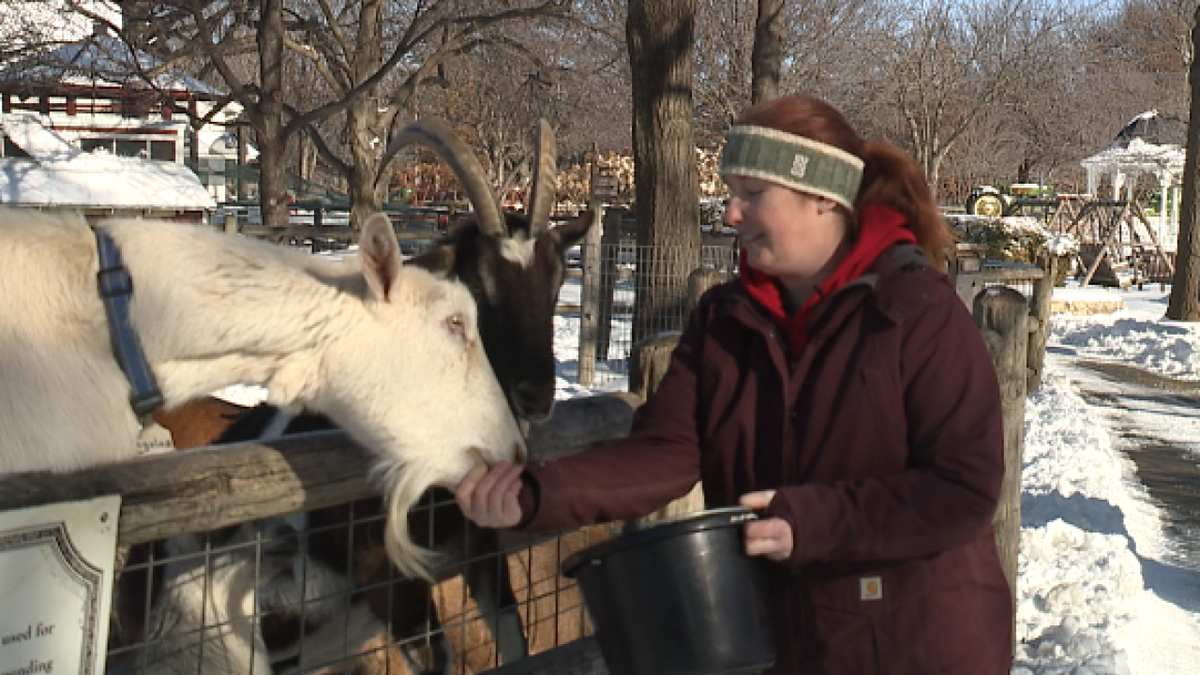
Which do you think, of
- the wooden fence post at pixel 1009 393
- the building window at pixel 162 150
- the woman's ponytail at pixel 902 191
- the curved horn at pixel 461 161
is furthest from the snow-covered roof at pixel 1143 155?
the woman's ponytail at pixel 902 191

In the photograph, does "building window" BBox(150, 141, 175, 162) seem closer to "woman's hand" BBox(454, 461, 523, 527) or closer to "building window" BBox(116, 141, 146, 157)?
"building window" BBox(116, 141, 146, 157)

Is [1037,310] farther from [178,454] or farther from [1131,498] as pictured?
[178,454]

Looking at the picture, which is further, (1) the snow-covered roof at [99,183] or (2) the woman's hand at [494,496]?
(1) the snow-covered roof at [99,183]

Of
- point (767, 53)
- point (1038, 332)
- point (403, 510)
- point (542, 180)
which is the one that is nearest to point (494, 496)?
point (403, 510)

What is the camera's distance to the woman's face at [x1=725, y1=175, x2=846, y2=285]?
102 inches

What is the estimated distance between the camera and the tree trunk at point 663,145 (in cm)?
1191

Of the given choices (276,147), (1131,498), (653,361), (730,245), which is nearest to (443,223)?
(276,147)

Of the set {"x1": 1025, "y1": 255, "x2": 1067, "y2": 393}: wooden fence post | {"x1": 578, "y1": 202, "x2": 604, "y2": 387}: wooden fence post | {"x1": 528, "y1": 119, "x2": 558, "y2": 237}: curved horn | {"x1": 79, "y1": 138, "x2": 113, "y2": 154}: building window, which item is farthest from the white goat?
{"x1": 79, "y1": 138, "x2": 113, "y2": 154}: building window

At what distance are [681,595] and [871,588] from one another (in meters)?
0.41

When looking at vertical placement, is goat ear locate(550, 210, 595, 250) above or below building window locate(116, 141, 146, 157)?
below

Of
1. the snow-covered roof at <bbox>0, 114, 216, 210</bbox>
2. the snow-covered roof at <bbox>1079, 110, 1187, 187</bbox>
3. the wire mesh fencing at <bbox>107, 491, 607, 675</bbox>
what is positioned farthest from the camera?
the snow-covered roof at <bbox>1079, 110, 1187, 187</bbox>

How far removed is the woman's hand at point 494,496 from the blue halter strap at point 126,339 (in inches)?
28.0

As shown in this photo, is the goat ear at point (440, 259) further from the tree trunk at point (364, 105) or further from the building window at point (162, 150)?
the building window at point (162, 150)

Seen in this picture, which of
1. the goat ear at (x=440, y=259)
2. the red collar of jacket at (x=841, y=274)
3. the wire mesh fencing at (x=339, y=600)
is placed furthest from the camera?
the goat ear at (x=440, y=259)
